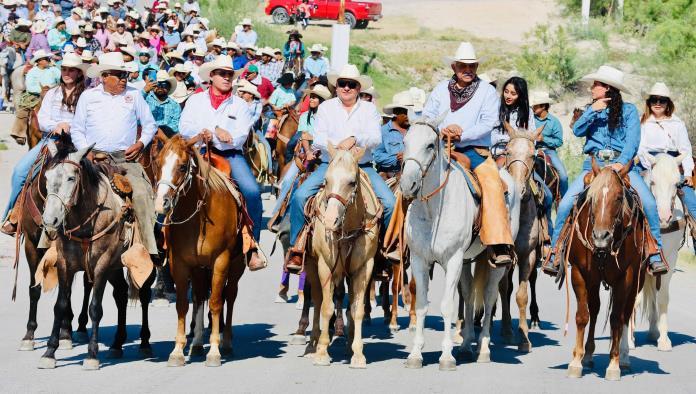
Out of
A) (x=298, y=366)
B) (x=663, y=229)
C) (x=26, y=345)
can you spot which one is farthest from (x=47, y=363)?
(x=663, y=229)

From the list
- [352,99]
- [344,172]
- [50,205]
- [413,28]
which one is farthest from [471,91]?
[413,28]

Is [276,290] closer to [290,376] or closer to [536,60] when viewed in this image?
[290,376]

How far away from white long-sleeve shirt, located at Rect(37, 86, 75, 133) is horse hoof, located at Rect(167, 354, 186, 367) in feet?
11.5

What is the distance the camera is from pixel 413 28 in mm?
66250

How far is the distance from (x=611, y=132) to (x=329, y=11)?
4987 centimetres

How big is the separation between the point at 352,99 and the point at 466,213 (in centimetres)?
195

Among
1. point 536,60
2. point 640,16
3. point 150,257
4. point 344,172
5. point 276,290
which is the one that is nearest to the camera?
point 344,172

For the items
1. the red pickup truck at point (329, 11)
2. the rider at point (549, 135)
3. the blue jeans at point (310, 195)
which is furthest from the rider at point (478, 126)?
the red pickup truck at point (329, 11)

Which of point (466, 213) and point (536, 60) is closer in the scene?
point (466, 213)

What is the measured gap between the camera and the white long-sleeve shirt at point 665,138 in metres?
15.6

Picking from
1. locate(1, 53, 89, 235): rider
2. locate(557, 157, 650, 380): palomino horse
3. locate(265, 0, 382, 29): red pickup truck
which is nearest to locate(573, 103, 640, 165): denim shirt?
locate(557, 157, 650, 380): palomino horse

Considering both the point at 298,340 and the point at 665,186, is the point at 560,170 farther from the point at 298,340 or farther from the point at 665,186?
the point at 298,340

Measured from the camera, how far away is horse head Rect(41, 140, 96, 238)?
12.3m

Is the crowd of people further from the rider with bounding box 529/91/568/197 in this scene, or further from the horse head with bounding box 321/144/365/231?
the horse head with bounding box 321/144/365/231
